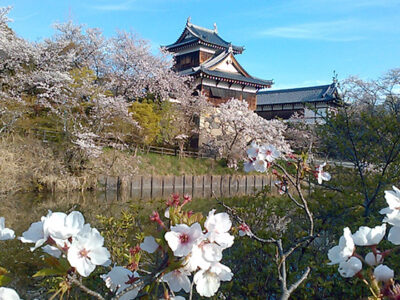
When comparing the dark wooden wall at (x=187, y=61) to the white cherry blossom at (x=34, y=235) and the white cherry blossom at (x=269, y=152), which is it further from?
the white cherry blossom at (x=34, y=235)

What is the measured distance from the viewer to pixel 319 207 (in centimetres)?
321

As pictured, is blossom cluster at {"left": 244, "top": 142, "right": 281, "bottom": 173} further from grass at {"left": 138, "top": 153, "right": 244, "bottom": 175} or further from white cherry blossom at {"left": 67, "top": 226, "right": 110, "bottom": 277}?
grass at {"left": 138, "top": 153, "right": 244, "bottom": 175}

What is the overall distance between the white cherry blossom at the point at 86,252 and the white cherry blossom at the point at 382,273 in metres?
0.67

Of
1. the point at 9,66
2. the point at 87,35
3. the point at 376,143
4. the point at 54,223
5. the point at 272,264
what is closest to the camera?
the point at 54,223

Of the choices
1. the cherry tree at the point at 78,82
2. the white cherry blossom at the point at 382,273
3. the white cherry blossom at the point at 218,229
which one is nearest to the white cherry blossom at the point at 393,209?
the white cherry blossom at the point at 382,273

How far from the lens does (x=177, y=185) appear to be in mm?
15133

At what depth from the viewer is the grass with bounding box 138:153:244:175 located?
16.5 metres

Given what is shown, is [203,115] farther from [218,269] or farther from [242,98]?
[218,269]

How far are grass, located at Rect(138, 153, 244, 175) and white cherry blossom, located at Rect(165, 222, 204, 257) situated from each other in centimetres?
1498

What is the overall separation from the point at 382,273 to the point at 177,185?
47.2 feet

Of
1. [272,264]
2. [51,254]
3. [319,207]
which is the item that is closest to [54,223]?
[51,254]

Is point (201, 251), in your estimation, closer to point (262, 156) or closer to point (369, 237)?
point (369, 237)

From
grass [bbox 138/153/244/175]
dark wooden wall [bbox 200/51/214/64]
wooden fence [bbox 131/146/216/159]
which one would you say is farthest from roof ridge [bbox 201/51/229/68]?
grass [bbox 138/153/244/175]

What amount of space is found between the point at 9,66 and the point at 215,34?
14.9m
